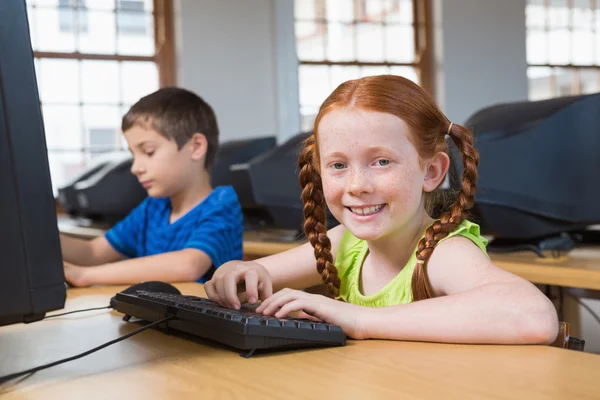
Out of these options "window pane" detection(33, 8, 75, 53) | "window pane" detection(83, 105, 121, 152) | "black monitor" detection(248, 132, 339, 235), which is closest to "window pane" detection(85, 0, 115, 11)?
"window pane" detection(33, 8, 75, 53)

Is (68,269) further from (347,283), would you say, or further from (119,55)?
(119,55)

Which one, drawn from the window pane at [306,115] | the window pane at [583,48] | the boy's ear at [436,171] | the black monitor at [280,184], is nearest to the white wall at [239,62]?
the window pane at [306,115]

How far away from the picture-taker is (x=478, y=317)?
838 mm

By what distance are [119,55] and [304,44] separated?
52.6 inches

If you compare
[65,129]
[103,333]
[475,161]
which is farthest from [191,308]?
[65,129]

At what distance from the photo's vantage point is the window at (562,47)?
647cm

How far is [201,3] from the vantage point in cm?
544

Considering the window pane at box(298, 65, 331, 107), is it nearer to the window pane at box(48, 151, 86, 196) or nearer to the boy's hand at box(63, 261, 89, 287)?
the window pane at box(48, 151, 86, 196)

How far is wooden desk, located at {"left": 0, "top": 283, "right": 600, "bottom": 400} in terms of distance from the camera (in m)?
0.65

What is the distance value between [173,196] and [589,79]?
5513 mm

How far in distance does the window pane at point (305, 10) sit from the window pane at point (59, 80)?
1.62 m

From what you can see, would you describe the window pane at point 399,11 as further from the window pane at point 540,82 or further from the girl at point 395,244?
the girl at point 395,244

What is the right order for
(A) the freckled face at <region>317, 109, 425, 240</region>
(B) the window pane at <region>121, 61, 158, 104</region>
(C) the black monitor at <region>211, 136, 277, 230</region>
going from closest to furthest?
(A) the freckled face at <region>317, 109, 425, 240</region>
(C) the black monitor at <region>211, 136, 277, 230</region>
(B) the window pane at <region>121, 61, 158, 104</region>

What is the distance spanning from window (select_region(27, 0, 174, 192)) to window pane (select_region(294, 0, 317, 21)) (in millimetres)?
958
